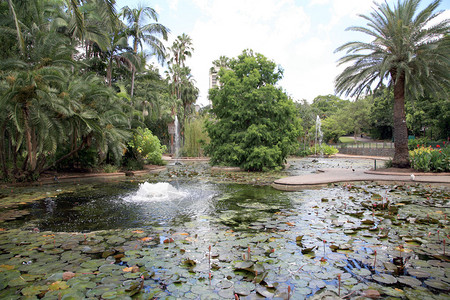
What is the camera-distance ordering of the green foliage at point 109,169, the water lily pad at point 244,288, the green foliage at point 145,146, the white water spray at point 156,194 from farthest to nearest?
1. the green foliage at point 145,146
2. the green foliage at point 109,169
3. the white water spray at point 156,194
4. the water lily pad at point 244,288

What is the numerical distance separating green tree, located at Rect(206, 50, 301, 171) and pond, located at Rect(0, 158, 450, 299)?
8800mm

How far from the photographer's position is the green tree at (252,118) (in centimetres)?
1584

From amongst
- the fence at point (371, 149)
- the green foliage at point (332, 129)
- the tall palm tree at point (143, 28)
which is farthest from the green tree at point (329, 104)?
the tall palm tree at point (143, 28)

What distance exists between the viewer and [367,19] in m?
13.9

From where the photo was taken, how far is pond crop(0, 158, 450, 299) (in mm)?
2758

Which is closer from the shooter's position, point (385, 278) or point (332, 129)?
point (385, 278)

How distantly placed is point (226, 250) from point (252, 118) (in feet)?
44.1

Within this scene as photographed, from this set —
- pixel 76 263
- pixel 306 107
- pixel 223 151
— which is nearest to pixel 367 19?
pixel 223 151

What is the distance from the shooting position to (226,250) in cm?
382

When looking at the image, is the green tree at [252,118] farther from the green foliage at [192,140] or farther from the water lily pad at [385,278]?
the water lily pad at [385,278]

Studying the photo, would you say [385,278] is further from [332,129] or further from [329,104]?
[329,104]

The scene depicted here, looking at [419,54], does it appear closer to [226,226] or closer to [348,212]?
[348,212]

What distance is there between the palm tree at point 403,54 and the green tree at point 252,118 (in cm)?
418

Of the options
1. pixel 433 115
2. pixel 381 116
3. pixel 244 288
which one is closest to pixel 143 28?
pixel 244 288
